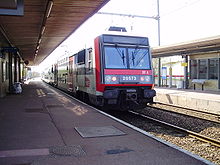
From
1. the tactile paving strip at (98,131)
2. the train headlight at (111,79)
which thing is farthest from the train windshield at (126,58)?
the tactile paving strip at (98,131)

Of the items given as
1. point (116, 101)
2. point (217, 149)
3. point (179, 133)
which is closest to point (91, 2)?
point (116, 101)

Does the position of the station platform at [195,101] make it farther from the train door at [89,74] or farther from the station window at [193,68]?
the train door at [89,74]

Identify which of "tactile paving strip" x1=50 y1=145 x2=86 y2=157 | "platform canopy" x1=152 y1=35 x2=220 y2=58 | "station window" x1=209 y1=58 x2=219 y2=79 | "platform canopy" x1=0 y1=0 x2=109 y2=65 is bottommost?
"tactile paving strip" x1=50 y1=145 x2=86 y2=157

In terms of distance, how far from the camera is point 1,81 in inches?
635

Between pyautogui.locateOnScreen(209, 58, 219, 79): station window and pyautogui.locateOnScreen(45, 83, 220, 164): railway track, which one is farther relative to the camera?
pyautogui.locateOnScreen(209, 58, 219, 79): station window

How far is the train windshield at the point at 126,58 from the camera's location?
9.86 metres

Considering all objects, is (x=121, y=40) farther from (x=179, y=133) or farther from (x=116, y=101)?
(x=179, y=133)

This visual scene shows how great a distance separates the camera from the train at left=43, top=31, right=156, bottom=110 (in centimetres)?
963

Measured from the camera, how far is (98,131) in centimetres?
702

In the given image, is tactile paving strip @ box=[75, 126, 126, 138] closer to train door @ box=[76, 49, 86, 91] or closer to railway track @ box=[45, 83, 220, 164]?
railway track @ box=[45, 83, 220, 164]

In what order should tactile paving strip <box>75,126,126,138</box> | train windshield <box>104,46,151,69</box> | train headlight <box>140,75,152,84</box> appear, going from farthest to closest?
train headlight <box>140,75,152,84</box>
train windshield <box>104,46,151,69</box>
tactile paving strip <box>75,126,126,138</box>

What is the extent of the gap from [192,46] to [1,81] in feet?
42.0

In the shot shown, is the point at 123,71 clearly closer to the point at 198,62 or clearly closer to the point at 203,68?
the point at 203,68

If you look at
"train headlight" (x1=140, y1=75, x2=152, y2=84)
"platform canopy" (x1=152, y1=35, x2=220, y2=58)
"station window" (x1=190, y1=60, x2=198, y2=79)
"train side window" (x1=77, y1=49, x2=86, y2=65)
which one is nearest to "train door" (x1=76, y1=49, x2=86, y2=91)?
"train side window" (x1=77, y1=49, x2=86, y2=65)
